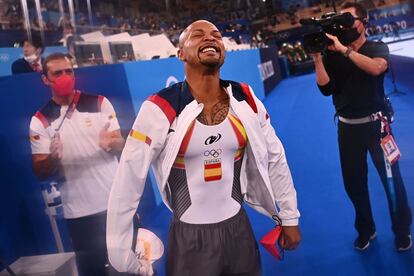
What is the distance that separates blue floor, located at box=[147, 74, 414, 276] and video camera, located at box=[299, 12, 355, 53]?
1.22 m

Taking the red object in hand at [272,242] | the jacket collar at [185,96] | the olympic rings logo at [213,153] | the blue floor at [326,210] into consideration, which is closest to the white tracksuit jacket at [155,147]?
the jacket collar at [185,96]

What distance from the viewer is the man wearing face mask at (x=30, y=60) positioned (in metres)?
3.05

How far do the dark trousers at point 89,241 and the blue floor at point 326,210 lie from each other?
0.31 m

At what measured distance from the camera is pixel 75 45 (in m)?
4.10

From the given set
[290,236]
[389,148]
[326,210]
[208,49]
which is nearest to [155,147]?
[208,49]

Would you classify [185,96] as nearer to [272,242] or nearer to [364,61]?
[272,242]

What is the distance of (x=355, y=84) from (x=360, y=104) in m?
0.11

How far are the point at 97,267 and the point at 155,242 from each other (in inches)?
24.9

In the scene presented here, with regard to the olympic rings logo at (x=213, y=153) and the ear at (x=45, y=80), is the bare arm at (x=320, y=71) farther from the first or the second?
the ear at (x=45, y=80)

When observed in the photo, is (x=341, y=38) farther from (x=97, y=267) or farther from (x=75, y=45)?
(x=75, y=45)

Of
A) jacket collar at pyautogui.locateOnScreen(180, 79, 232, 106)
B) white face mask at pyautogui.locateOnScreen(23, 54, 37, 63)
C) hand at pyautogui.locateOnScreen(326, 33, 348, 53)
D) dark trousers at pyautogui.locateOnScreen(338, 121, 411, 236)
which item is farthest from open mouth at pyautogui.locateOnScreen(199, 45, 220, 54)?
white face mask at pyautogui.locateOnScreen(23, 54, 37, 63)

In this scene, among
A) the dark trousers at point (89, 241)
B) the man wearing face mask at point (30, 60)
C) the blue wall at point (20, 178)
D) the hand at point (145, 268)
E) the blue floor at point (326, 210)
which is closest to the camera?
the hand at point (145, 268)

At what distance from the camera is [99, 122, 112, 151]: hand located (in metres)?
2.04

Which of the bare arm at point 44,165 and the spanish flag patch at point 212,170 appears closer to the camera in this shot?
the spanish flag patch at point 212,170
